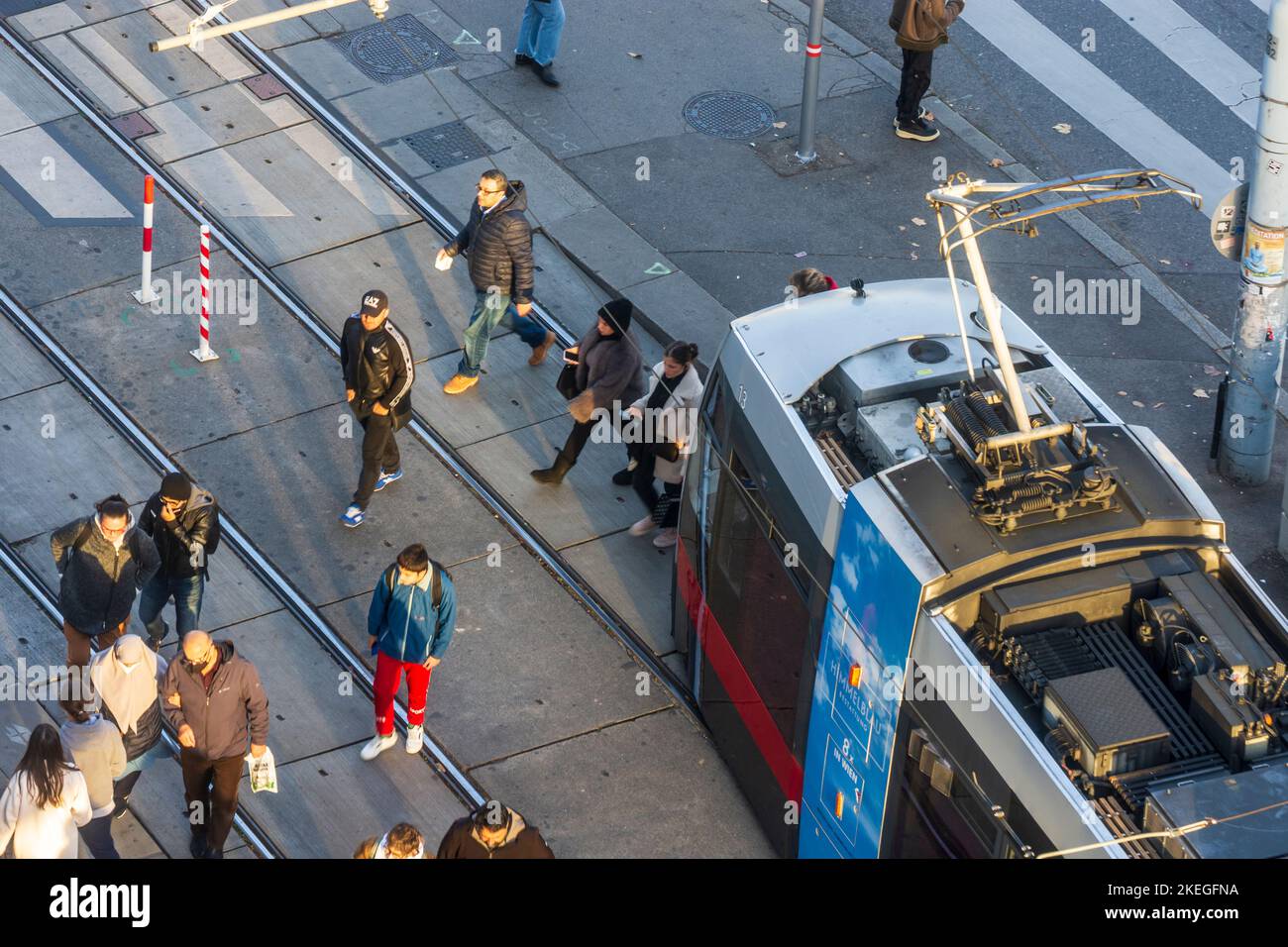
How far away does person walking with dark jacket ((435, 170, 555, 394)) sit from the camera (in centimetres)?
1357

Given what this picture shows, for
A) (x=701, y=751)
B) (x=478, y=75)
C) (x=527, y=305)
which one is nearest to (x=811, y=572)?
(x=701, y=751)

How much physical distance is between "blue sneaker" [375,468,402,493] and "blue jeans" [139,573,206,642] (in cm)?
195

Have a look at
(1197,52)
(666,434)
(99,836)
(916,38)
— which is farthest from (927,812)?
(1197,52)

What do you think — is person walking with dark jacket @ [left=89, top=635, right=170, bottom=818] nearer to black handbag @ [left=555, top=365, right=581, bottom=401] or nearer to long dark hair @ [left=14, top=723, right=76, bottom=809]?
long dark hair @ [left=14, top=723, right=76, bottom=809]

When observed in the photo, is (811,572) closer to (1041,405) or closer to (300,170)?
(1041,405)

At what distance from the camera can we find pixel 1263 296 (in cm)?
1311

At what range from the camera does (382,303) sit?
12.2 meters

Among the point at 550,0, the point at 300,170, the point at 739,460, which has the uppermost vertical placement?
the point at 739,460

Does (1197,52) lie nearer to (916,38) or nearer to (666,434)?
(916,38)

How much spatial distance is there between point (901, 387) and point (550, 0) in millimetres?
8400

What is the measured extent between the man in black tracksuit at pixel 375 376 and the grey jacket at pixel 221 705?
115 inches

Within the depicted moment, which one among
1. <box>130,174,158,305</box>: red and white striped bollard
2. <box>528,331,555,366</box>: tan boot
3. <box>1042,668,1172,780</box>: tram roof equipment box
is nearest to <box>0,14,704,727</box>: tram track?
<box>528,331,555,366</box>: tan boot

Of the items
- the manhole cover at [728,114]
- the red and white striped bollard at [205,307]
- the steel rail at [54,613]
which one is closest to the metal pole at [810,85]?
the manhole cover at [728,114]

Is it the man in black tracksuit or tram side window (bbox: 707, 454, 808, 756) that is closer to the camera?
tram side window (bbox: 707, 454, 808, 756)
